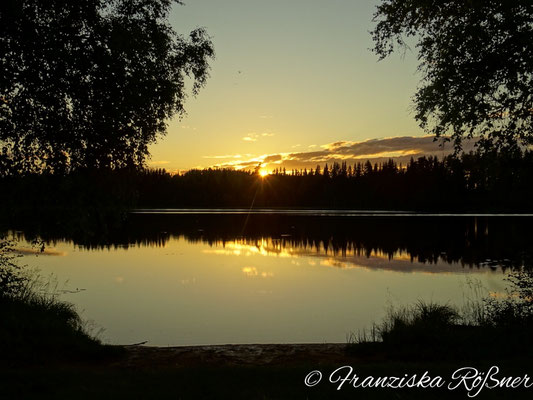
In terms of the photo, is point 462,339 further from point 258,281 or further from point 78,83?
point 258,281

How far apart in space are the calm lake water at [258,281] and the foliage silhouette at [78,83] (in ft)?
11.1

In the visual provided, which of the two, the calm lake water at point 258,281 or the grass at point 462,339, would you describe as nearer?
the grass at point 462,339

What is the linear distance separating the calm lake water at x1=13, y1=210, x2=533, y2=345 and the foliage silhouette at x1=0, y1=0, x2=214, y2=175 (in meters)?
3.37

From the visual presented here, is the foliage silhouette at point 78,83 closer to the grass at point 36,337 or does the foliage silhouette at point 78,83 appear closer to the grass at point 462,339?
→ the grass at point 36,337

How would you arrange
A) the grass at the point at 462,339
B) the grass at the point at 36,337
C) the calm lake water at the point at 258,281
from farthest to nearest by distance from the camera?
the calm lake water at the point at 258,281, the grass at the point at 462,339, the grass at the point at 36,337

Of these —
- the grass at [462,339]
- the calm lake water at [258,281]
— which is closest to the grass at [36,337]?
the calm lake water at [258,281]

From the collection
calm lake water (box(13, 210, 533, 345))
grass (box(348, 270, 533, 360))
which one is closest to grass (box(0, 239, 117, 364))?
calm lake water (box(13, 210, 533, 345))

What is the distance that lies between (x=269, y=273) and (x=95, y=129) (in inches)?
889

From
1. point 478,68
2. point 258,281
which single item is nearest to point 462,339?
point 478,68

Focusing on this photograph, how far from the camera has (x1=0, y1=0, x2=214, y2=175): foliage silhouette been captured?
14828mm

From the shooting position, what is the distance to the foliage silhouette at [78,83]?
14828mm

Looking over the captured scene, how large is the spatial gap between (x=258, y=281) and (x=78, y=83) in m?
21.1

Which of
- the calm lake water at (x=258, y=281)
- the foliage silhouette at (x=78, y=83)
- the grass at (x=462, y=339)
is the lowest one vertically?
the calm lake water at (x=258, y=281)

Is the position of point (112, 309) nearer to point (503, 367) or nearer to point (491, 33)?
point (503, 367)
